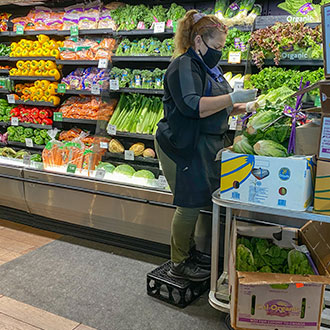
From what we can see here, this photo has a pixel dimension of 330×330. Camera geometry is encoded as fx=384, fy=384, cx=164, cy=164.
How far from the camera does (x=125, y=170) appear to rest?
368 cm

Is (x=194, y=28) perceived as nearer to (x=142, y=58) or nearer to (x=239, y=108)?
(x=239, y=108)

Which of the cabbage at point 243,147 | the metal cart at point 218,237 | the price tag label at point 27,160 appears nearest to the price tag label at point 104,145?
the price tag label at point 27,160

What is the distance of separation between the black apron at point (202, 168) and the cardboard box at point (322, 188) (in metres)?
1.01

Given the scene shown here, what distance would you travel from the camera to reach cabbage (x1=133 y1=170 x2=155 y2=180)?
3.60 meters

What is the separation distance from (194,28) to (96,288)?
78.4 inches

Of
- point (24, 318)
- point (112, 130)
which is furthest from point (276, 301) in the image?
point (112, 130)

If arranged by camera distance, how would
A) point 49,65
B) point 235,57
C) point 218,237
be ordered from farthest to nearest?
point 49,65 → point 235,57 → point 218,237

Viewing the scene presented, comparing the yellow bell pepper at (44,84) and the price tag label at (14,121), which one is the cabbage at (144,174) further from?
the price tag label at (14,121)

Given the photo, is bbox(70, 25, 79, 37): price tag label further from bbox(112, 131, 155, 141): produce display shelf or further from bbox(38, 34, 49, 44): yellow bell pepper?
bbox(112, 131, 155, 141): produce display shelf

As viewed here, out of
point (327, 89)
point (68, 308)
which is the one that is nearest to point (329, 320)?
point (327, 89)

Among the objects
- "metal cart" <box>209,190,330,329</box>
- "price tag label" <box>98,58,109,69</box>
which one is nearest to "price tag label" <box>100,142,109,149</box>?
"price tag label" <box>98,58,109,69</box>

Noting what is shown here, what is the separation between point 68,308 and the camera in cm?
264

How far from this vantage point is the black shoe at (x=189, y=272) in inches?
106

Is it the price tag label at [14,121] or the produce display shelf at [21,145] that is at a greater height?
the price tag label at [14,121]
